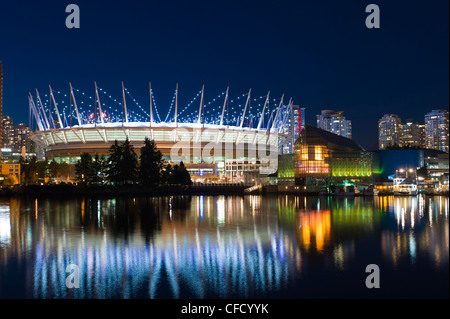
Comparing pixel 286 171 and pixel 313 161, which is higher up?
pixel 313 161

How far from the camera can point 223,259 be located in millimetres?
15062

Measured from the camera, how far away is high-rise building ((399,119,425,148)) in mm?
178000

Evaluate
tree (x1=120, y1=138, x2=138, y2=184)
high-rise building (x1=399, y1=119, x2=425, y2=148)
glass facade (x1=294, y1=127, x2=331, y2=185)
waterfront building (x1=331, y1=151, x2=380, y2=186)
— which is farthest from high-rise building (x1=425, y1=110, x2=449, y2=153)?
tree (x1=120, y1=138, x2=138, y2=184)

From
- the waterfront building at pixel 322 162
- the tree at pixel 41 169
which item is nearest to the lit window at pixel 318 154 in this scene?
the waterfront building at pixel 322 162

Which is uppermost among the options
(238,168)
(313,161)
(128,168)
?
(313,161)

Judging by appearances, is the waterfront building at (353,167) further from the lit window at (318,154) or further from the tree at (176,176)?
the tree at (176,176)

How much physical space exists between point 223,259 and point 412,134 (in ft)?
613

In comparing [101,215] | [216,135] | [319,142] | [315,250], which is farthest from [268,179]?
[315,250]

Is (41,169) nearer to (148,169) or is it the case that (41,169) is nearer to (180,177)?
(180,177)

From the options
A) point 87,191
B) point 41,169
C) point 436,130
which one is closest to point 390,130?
point 436,130

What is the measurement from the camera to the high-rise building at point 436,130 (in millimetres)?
135125

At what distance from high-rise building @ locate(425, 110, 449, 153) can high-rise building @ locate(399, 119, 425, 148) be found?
18204mm
